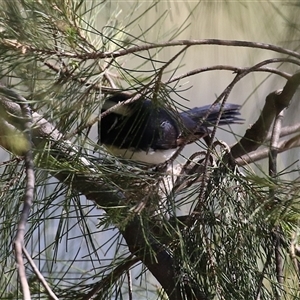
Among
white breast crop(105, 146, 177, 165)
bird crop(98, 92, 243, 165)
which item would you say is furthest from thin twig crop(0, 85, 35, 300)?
white breast crop(105, 146, 177, 165)

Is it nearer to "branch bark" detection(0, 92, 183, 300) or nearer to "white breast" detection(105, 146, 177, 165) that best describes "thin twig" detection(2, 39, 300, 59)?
"branch bark" detection(0, 92, 183, 300)

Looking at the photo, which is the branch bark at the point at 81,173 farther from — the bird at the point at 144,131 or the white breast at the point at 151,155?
the white breast at the point at 151,155

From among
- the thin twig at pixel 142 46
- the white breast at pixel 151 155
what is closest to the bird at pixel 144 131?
the white breast at pixel 151 155

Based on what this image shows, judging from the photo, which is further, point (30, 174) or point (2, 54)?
point (2, 54)

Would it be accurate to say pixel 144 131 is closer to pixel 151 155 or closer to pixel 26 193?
pixel 151 155

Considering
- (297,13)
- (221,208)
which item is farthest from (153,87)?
(297,13)

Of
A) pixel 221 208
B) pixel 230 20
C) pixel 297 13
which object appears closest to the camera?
pixel 297 13

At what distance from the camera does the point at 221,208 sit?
2.61 feet

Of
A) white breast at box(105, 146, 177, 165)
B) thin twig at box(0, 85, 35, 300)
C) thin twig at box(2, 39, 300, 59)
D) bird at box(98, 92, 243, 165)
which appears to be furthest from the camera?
white breast at box(105, 146, 177, 165)

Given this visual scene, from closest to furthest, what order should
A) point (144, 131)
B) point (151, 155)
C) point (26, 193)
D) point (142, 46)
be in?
point (26, 193) → point (142, 46) → point (144, 131) → point (151, 155)

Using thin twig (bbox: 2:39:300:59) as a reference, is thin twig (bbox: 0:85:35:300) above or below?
below

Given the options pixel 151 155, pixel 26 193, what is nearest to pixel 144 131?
pixel 151 155

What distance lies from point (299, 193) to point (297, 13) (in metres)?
0.24

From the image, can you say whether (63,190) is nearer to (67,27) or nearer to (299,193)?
(67,27)
